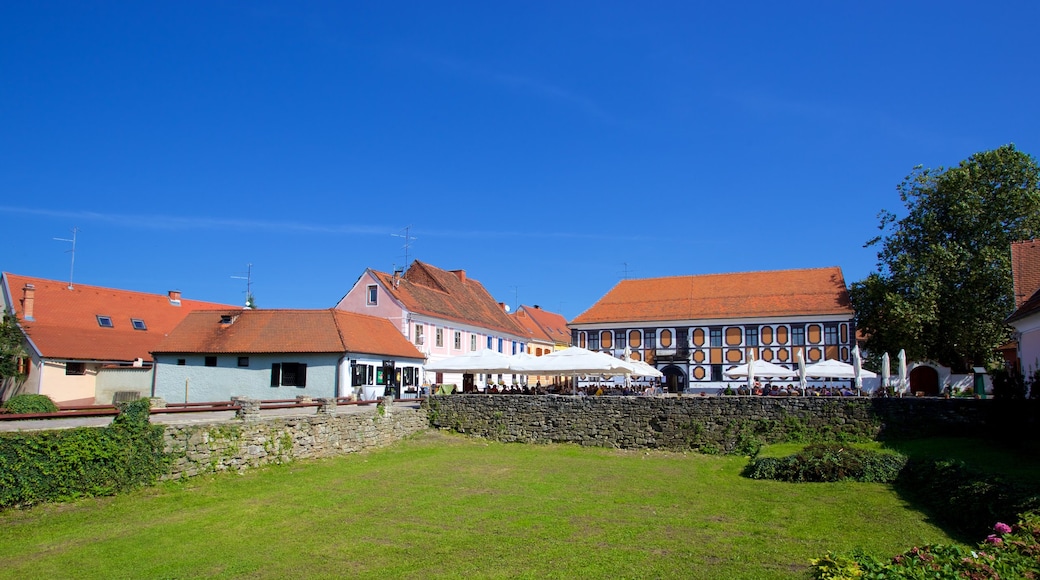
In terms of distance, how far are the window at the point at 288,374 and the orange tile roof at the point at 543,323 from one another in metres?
31.8

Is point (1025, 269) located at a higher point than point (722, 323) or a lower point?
higher

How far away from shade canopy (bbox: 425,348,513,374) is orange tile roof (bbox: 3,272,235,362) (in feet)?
56.4

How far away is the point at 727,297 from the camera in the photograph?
48.6 meters

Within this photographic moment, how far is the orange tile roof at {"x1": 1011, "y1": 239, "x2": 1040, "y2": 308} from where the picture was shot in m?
24.7

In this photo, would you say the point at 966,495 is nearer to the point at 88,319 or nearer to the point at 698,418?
the point at 698,418

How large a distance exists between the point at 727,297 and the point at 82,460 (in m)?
40.7

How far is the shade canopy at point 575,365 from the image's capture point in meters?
28.3

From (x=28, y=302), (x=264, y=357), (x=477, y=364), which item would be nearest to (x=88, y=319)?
(x=28, y=302)

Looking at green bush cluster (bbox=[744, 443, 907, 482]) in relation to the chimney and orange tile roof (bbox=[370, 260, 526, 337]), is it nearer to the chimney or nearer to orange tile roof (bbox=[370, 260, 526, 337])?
orange tile roof (bbox=[370, 260, 526, 337])

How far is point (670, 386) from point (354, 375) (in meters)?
23.4

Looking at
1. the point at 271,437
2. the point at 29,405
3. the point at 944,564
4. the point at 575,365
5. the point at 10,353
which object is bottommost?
the point at 271,437

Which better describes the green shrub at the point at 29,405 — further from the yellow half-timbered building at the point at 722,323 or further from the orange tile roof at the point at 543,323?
the orange tile roof at the point at 543,323

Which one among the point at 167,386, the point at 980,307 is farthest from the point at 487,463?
the point at 980,307

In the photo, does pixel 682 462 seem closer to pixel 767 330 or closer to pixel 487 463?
pixel 487 463
